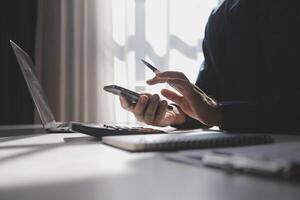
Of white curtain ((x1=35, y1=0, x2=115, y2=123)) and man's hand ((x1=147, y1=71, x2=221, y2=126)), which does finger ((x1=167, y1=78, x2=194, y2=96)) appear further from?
white curtain ((x1=35, y1=0, x2=115, y2=123))

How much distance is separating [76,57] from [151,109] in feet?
4.39

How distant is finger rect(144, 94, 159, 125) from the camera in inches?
39.4

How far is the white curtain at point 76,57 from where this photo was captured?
2.23 metres

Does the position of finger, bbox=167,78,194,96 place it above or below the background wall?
below

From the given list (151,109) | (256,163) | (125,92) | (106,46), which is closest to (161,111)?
(151,109)

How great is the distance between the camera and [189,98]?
3.14 feet

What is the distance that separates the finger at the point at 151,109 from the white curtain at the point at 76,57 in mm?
1242

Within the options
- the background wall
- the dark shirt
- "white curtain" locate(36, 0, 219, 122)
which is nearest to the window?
"white curtain" locate(36, 0, 219, 122)

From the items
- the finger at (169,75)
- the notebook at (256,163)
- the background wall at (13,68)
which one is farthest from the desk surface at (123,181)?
the background wall at (13,68)

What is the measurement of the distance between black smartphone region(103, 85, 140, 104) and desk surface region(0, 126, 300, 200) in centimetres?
41

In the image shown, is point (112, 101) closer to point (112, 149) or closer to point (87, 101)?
point (87, 101)

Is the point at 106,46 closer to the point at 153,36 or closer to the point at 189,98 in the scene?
the point at 153,36

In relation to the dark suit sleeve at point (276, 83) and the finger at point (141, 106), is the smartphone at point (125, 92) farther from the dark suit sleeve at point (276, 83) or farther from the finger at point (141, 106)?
the dark suit sleeve at point (276, 83)

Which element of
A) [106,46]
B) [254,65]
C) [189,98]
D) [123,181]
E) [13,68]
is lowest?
[123,181]
